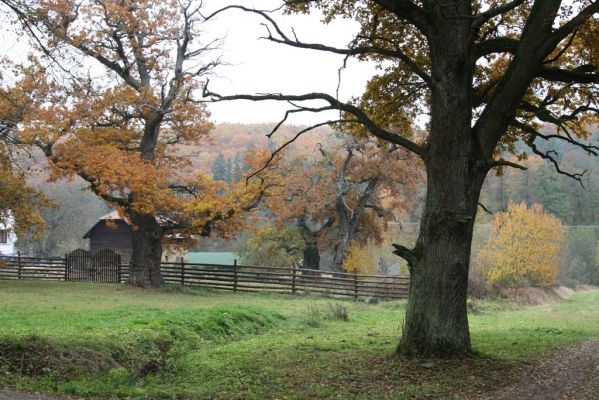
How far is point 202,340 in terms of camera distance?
1149cm

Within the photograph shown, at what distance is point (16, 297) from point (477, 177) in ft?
50.7

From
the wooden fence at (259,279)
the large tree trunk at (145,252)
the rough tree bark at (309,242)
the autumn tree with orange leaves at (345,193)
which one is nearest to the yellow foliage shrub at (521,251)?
the autumn tree with orange leaves at (345,193)

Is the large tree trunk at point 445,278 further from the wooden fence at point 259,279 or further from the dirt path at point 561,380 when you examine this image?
the wooden fence at point 259,279

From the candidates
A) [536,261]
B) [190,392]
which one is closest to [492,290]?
[536,261]

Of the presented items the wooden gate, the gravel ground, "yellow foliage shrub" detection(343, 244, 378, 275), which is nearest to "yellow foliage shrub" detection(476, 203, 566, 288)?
"yellow foliage shrub" detection(343, 244, 378, 275)

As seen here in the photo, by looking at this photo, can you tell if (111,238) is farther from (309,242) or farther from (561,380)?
(561,380)

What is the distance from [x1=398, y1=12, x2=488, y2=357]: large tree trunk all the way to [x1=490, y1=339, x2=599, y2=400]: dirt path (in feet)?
3.69

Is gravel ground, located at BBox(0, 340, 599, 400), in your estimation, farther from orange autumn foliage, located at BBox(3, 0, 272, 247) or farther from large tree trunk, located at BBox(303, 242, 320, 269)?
large tree trunk, located at BBox(303, 242, 320, 269)

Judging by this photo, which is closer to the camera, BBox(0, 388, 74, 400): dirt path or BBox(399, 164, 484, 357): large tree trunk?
BBox(0, 388, 74, 400): dirt path

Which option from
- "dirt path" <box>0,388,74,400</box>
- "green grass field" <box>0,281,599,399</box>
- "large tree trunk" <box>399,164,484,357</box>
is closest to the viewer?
"dirt path" <box>0,388,74,400</box>

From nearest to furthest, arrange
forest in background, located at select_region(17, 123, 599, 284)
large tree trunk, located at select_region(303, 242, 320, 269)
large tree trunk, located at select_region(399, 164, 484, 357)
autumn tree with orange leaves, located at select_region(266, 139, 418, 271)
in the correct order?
large tree trunk, located at select_region(399, 164, 484, 357), autumn tree with orange leaves, located at select_region(266, 139, 418, 271), large tree trunk, located at select_region(303, 242, 320, 269), forest in background, located at select_region(17, 123, 599, 284)

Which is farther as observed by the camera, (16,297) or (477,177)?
(16,297)

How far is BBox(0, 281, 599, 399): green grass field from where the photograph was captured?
680 cm

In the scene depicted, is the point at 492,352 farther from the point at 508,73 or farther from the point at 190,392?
the point at 190,392
